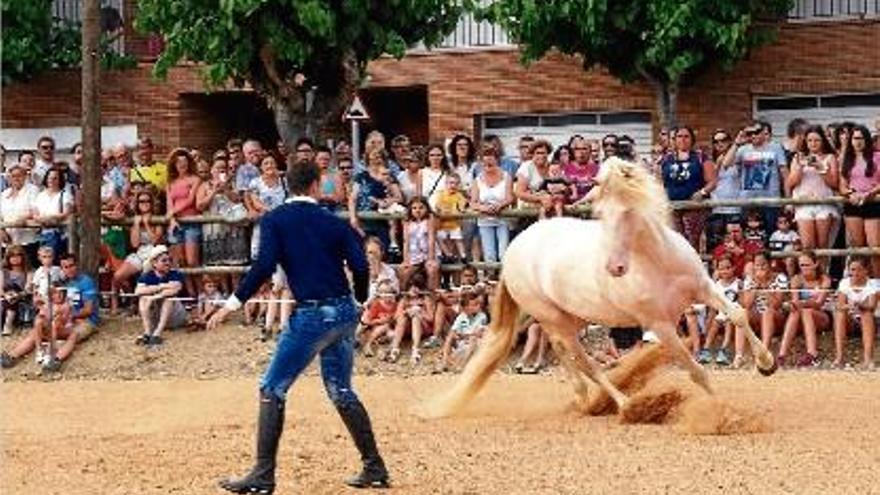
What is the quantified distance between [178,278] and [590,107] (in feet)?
27.8

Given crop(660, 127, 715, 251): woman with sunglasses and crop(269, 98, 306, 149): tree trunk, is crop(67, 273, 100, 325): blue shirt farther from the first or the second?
crop(660, 127, 715, 251): woman with sunglasses

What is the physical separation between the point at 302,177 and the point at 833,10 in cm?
1528

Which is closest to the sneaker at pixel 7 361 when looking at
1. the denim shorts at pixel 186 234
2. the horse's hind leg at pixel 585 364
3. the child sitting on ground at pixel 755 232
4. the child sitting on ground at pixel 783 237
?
the denim shorts at pixel 186 234

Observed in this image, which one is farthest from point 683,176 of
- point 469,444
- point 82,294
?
point 82,294

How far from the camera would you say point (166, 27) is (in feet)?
63.0

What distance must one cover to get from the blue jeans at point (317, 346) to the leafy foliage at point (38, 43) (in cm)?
1474

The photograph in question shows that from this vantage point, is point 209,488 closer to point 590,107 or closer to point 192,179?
point 192,179

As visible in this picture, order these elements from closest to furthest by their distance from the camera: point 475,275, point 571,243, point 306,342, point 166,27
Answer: point 306,342 < point 571,243 < point 475,275 < point 166,27

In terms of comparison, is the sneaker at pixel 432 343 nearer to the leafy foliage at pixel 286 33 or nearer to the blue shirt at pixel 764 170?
the blue shirt at pixel 764 170

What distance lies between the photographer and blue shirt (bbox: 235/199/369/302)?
9562mm

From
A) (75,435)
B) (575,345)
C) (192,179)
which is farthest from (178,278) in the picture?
(575,345)

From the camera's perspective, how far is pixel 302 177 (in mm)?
9570

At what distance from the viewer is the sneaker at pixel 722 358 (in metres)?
15.2

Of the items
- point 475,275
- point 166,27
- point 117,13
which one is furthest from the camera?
point 117,13
